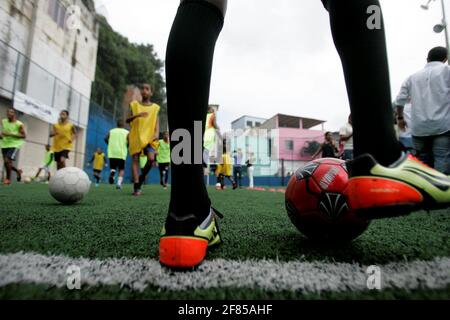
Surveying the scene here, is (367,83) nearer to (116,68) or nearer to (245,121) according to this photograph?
(116,68)

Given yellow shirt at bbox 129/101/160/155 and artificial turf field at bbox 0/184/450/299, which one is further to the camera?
yellow shirt at bbox 129/101/160/155

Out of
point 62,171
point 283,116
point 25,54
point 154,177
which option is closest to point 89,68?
point 25,54

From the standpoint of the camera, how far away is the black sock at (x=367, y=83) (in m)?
0.80

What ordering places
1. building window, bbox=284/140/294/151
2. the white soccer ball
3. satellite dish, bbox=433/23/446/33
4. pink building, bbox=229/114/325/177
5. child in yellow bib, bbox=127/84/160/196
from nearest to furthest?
the white soccer ball, child in yellow bib, bbox=127/84/160/196, satellite dish, bbox=433/23/446/33, pink building, bbox=229/114/325/177, building window, bbox=284/140/294/151

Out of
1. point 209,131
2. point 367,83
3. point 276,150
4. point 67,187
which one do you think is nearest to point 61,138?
point 209,131

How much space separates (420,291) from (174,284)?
1.86 feet

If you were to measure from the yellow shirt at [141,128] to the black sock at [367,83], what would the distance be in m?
4.25

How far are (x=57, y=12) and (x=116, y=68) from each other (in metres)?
10.8

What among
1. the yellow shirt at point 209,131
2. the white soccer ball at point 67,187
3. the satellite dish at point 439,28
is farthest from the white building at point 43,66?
the satellite dish at point 439,28

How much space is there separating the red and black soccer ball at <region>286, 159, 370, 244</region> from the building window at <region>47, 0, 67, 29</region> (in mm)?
14873

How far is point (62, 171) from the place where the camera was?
302cm

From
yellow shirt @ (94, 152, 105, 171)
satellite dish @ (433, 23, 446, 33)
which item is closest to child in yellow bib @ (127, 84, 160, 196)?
yellow shirt @ (94, 152, 105, 171)

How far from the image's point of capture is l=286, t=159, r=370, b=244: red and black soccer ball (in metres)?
1.08

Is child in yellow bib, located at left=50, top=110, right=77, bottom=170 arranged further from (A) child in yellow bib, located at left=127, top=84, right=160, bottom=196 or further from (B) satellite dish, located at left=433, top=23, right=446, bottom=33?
(B) satellite dish, located at left=433, top=23, right=446, bottom=33
